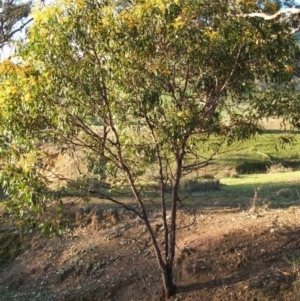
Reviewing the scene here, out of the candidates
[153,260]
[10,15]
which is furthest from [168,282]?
[10,15]

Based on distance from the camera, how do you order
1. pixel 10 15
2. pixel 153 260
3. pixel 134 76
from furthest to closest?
1. pixel 10 15
2. pixel 153 260
3. pixel 134 76

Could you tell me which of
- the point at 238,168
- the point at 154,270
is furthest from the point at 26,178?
the point at 238,168

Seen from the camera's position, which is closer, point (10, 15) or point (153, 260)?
point (153, 260)

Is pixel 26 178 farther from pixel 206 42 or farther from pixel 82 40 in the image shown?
pixel 206 42

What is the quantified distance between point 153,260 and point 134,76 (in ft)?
13.0

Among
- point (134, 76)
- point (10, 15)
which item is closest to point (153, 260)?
point (134, 76)

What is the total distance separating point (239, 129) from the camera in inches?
287

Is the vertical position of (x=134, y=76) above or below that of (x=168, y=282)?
above

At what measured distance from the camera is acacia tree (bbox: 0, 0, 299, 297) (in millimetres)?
6273

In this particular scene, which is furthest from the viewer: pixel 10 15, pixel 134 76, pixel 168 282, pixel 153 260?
pixel 10 15

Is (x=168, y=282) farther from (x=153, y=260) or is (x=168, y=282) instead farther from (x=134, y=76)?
(x=134, y=76)

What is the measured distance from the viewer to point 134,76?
6637 mm

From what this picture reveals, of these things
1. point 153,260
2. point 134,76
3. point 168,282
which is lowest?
point 168,282

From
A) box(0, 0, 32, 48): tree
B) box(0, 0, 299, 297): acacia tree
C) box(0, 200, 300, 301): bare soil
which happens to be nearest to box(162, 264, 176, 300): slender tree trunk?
box(0, 200, 300, 301): bare soil
